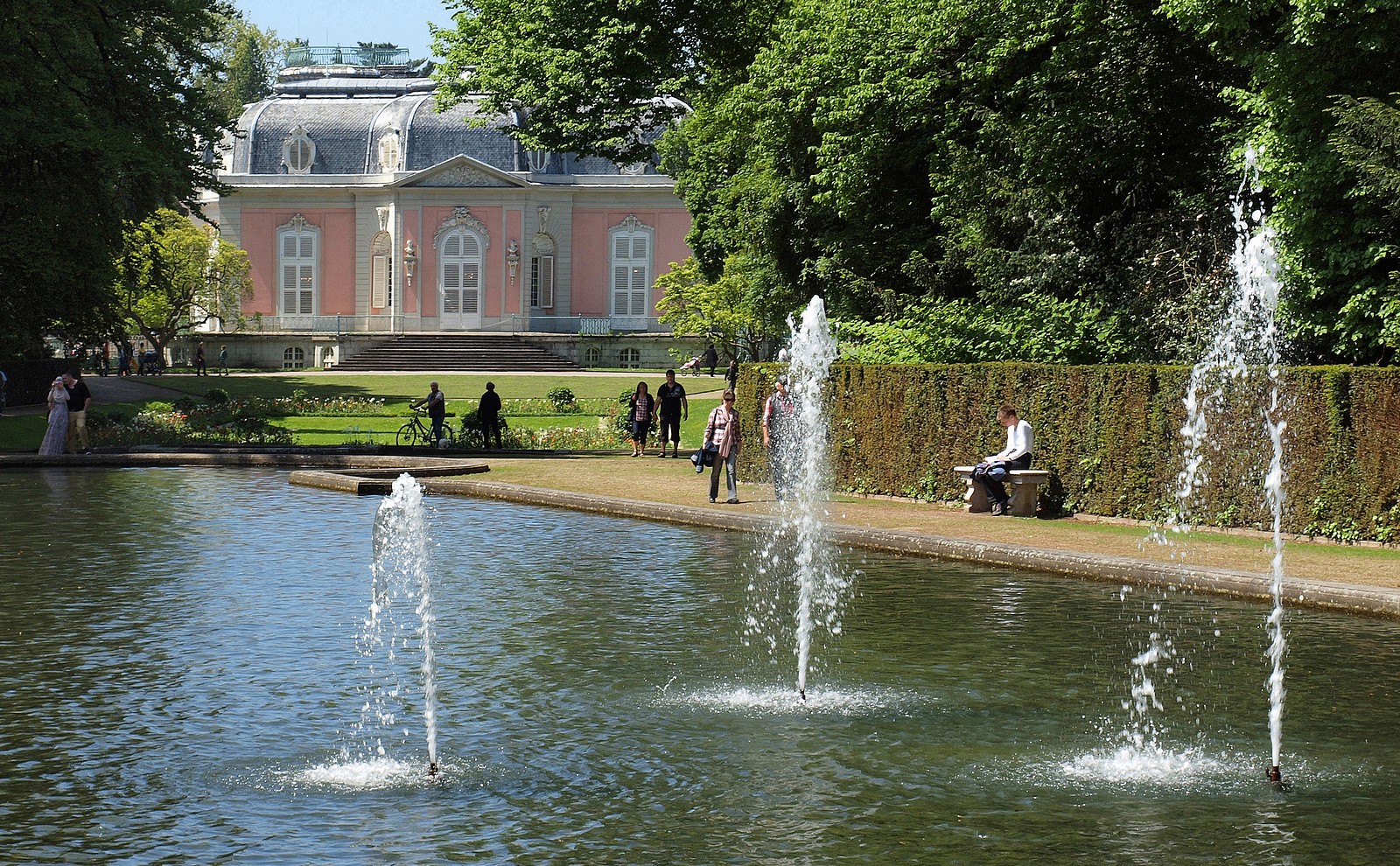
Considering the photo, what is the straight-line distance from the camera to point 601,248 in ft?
223

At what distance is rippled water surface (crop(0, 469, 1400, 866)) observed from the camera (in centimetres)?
691

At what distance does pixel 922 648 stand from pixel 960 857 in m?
4.88

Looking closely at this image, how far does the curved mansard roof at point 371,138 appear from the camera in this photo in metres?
67.6

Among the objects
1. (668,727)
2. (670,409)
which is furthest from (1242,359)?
(670,409)

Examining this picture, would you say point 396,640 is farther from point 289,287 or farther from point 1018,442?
point 289,287

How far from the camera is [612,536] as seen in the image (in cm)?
1867

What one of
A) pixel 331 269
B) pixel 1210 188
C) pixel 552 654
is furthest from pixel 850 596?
pixel 331 269

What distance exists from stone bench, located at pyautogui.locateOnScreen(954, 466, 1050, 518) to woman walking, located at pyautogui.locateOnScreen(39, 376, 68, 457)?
1701 cm

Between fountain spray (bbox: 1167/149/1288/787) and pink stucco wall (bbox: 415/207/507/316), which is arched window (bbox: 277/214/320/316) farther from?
fountain spray (bbox: 1167/149/1288/787)

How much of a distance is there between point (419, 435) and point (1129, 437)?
19779 mm

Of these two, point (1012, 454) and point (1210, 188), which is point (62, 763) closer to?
point (1012, 454)

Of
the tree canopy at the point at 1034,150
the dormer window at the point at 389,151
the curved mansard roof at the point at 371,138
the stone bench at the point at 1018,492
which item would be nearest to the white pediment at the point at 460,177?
the curved mansard roof at the point at 371,138

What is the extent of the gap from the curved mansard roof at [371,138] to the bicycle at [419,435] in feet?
109

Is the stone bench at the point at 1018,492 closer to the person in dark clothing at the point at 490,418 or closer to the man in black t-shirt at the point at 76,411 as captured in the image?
the person in dark clothing at the point at 490,418
